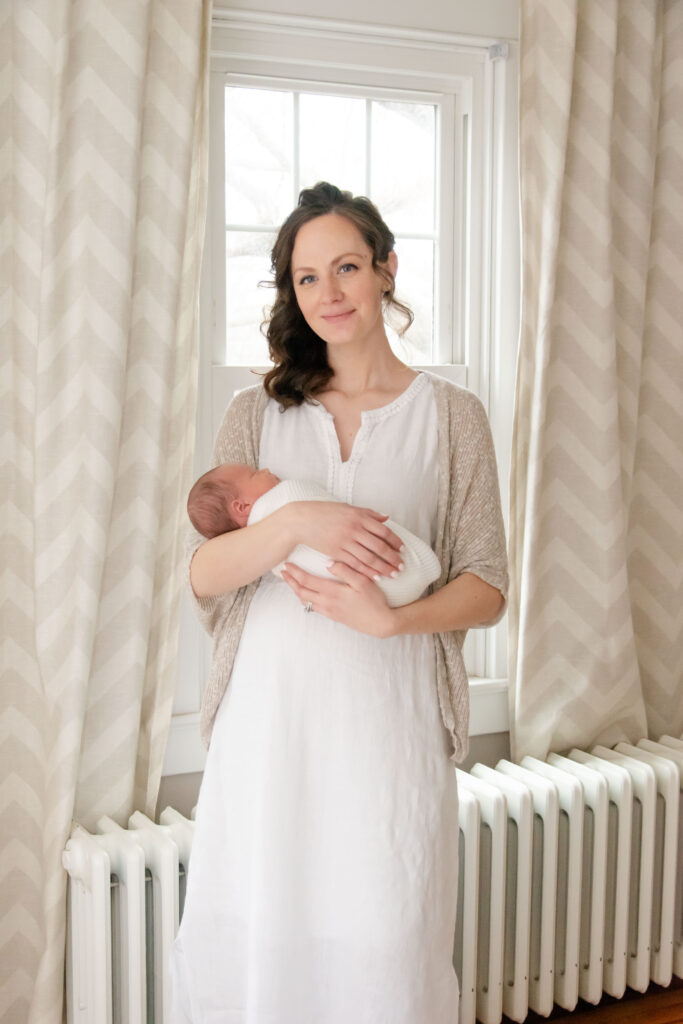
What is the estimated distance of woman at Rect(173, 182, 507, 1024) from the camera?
4.89 ft

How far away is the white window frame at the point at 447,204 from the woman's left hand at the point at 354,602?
2.91 feet

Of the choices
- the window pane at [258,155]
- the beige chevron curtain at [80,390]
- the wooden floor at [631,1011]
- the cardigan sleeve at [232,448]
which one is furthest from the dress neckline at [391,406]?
the wooden floor at [631,1011]

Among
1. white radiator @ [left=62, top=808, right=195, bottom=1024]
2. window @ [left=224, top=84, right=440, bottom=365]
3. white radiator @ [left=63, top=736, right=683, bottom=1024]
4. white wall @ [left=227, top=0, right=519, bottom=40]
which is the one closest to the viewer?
white radiator @ [left=62, top=808, right=195, bottom=1024]

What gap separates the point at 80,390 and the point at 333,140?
2.89 ft

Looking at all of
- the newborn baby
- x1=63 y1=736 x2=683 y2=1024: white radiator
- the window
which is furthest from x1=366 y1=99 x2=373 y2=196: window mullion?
x1=63 y1=736 x2=683 y2=1024: white radiator

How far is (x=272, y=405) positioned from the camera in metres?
1.66

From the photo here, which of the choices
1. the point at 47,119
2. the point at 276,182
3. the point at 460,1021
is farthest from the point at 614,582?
the point at 47,119

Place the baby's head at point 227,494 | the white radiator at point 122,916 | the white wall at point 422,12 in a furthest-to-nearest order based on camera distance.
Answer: the white wall at point 422,12 < the white radiator at point 122,916 < the baby's head at point 227,494

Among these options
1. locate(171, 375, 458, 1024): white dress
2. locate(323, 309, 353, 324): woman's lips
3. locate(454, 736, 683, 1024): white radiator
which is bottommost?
locate(454, 736, 683, 1024): white radiator

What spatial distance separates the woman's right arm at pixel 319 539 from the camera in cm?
143

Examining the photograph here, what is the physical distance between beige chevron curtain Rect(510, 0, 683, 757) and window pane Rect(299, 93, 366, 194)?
374 millimetres

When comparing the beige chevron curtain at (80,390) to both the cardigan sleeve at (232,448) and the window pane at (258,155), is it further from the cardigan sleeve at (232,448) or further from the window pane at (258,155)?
the cardigan sleeve at (232,448)

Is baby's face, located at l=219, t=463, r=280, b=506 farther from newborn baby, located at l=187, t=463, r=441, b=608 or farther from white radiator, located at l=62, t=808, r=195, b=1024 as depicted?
white radiator, located at l=62, t=808, r=195, b=1024

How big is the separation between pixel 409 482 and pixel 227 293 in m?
0.92
